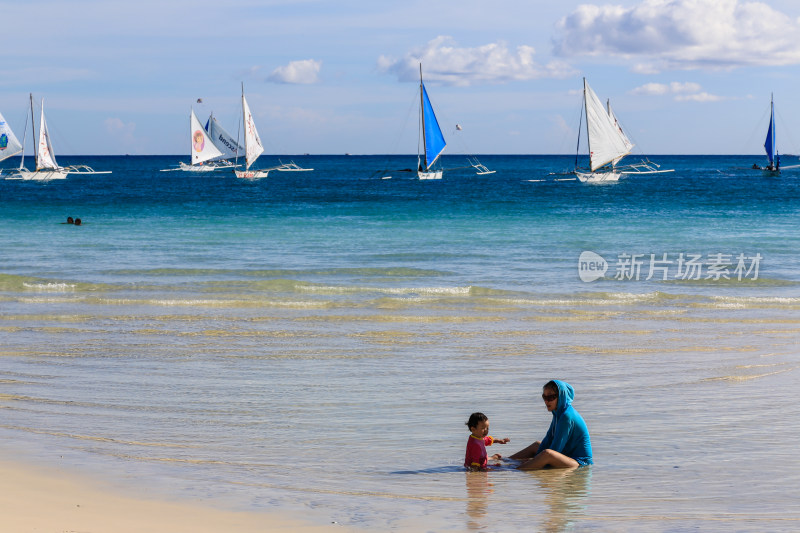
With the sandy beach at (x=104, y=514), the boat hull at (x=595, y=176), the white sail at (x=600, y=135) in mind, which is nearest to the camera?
the sandy beach at (x=104, y=514)

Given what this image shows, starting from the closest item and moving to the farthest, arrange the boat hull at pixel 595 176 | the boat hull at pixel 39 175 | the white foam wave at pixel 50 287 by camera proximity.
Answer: the white foam wave at pixel 50 287 < the boat hull at pixel 595 176 < the boat hull at pixel 39 175

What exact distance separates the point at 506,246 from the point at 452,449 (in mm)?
20445

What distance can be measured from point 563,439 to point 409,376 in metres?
3.27

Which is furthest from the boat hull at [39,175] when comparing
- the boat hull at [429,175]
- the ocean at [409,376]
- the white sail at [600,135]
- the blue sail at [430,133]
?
the ocean at [409,376]

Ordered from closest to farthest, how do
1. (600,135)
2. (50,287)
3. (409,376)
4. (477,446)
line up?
(477,446) < (409,376) < (50,287) < (600,135)

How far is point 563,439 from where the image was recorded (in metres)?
7.39

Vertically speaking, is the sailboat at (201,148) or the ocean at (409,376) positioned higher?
the sailboat at (201,148)

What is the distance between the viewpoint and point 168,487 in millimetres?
6582

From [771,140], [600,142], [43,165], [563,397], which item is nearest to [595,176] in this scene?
[600,142]

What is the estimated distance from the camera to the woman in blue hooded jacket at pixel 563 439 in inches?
289

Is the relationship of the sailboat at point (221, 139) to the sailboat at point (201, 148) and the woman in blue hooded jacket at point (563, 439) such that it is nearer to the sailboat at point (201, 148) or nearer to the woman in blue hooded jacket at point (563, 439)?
the sailboat at point (201, 148)

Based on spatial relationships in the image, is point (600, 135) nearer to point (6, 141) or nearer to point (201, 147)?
point (6, 141)

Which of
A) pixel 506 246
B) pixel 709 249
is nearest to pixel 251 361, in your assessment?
pixel 506 246

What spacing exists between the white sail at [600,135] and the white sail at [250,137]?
35.3 m
